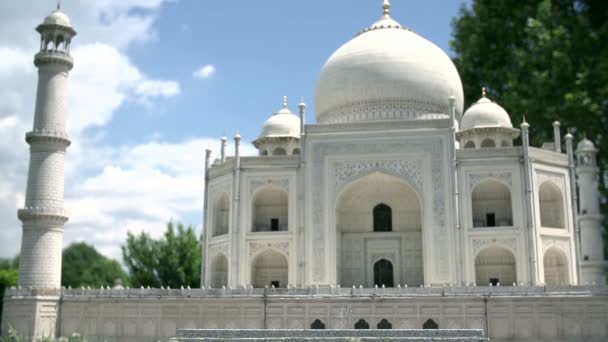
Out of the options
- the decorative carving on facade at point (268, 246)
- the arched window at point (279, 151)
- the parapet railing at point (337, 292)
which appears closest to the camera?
the parapet railing at point (337, 292)

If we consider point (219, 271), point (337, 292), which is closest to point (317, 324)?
point (337, 292)

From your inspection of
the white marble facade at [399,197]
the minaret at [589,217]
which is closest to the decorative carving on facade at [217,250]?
the white marble facade at [399,197]

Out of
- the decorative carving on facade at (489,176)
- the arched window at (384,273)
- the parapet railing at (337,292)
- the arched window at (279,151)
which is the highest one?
the arched window at (279,151)

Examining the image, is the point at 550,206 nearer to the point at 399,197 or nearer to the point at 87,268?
the point at 399,197

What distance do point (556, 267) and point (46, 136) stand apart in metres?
17.6

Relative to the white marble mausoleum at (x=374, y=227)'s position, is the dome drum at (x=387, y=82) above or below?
above

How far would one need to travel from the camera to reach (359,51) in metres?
26.2

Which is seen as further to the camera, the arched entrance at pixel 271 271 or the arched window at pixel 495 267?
Answer: the arched entrance at pixel 271 271

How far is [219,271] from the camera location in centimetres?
2520

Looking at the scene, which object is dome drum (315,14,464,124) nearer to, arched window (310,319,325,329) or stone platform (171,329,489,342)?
arched window (310,319,325,329)

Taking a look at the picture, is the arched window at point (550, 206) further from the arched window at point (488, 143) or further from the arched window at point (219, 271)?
the arched window at point (219, 271)

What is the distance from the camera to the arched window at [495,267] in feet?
73.9

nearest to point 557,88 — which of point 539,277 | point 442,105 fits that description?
point 539,277

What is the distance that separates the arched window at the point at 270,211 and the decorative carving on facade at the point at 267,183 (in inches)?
42.6
